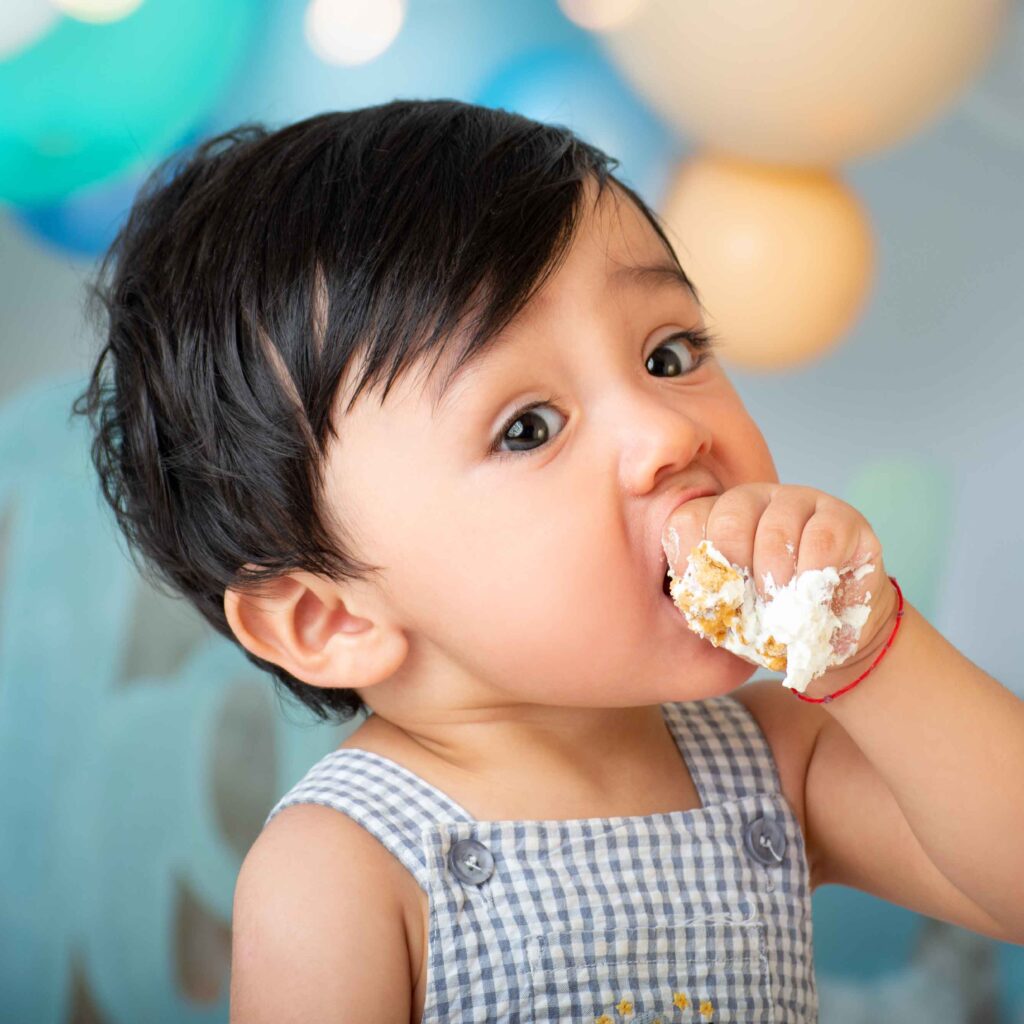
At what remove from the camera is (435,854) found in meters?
0.87

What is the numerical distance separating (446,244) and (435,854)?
0.40 metres

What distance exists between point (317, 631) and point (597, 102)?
678 mm

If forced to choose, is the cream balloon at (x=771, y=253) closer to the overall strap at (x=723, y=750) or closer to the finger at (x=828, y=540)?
the overall strap at (x=723, y=750)

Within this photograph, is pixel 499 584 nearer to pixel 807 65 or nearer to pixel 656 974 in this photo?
pixel 656 974

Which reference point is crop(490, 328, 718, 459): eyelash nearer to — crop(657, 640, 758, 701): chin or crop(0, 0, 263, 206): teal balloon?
crop(657, 640, 758, 701): chin

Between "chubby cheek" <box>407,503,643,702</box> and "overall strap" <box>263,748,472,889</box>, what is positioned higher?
"chubby cheek" <box>407,503,643,702</box>

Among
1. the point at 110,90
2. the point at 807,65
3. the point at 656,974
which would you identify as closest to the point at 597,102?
the point at 807,65

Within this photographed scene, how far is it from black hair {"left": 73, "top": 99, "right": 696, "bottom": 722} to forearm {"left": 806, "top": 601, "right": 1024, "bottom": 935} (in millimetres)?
313

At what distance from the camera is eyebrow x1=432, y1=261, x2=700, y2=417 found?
2.65 ft

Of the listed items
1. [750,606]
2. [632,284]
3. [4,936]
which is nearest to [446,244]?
[632,284]

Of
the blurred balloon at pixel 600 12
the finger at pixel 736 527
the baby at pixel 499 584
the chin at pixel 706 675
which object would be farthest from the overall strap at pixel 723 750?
the blurred balloon at pixel 600 12

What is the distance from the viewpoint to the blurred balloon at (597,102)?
1312 millimetres

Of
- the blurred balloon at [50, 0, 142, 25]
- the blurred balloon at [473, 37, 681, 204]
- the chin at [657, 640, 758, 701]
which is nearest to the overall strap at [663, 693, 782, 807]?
the chin at [657, 640, 758, 701]

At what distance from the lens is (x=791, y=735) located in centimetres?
103
